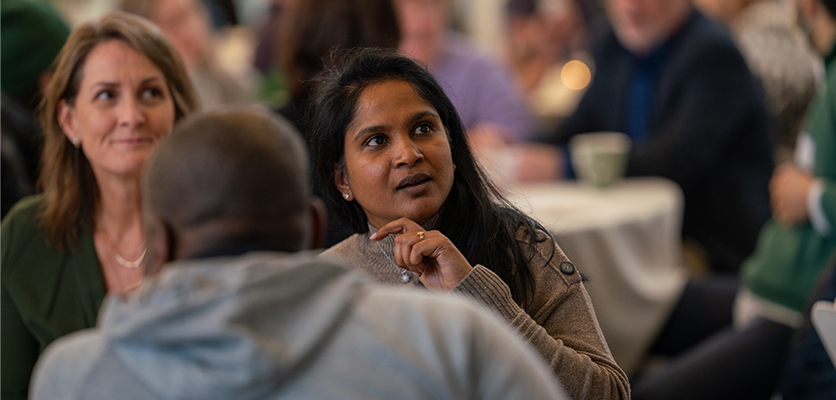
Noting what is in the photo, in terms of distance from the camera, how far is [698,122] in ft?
8.04

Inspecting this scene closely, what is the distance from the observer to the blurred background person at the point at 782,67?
3.08m

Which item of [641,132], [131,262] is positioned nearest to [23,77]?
[131,262]

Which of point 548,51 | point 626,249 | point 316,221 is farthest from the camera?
point 548,51

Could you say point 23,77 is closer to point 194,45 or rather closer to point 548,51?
point 194,45

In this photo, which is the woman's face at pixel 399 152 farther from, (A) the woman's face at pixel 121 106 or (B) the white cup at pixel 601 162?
(B) the white cup at pixel 601 162

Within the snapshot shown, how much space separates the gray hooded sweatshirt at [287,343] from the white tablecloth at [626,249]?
123 cm

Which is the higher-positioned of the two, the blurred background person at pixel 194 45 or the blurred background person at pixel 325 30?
the blurred background person at pixel 325 30

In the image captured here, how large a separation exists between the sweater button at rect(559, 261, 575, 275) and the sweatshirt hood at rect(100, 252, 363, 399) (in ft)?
0.93

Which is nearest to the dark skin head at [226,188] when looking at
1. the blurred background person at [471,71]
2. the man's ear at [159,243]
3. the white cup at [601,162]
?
the man's ear at [159,243]

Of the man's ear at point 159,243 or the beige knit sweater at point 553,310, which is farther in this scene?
the beige knit sweater at point 553,310

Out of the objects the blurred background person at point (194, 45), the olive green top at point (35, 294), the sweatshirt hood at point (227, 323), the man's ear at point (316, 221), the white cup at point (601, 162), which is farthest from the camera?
the blurred background person at point (194, 45)

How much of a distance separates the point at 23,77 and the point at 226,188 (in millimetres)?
1063

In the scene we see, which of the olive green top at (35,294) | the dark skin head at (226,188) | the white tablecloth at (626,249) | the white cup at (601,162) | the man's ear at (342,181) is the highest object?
the dark skin head at (226,188)

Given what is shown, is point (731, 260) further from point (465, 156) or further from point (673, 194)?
point (465, 156)
